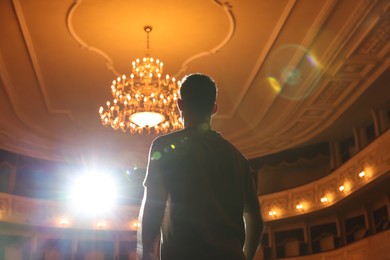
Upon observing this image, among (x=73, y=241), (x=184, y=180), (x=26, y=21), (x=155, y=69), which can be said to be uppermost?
(x=26, y=21)

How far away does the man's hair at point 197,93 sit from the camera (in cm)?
189

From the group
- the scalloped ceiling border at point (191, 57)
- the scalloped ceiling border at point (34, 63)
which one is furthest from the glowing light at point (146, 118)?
the scalloped ceiling border at point (34, 63)

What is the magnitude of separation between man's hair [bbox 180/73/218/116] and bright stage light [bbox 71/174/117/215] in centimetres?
1561

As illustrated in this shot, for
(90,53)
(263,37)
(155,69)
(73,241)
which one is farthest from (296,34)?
(73,241)

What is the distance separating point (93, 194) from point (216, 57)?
876 centimetres

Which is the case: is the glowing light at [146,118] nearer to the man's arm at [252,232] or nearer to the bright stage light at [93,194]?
the man's arm at [252,232]

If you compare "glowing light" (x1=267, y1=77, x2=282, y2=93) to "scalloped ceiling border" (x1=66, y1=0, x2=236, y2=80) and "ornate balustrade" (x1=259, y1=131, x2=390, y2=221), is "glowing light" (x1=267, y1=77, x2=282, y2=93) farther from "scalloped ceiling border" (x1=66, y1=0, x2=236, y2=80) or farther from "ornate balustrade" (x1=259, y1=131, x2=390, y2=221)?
"ornate balustrade" (x1=259, y1=131, x2=390, y2=221)

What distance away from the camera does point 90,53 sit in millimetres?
10547

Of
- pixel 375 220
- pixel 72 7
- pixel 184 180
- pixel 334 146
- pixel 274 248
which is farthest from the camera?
pixel 274 248

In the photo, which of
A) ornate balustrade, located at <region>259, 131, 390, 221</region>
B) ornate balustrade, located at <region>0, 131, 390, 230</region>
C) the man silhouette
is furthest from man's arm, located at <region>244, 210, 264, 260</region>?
ornate balustrade, located at <region>0, 131, 390, 230</region>

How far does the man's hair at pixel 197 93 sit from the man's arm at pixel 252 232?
0.45 metres

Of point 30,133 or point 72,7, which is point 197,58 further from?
point 30,133

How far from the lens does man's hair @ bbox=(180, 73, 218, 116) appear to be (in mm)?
1889

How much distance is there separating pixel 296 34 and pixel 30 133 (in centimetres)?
911
